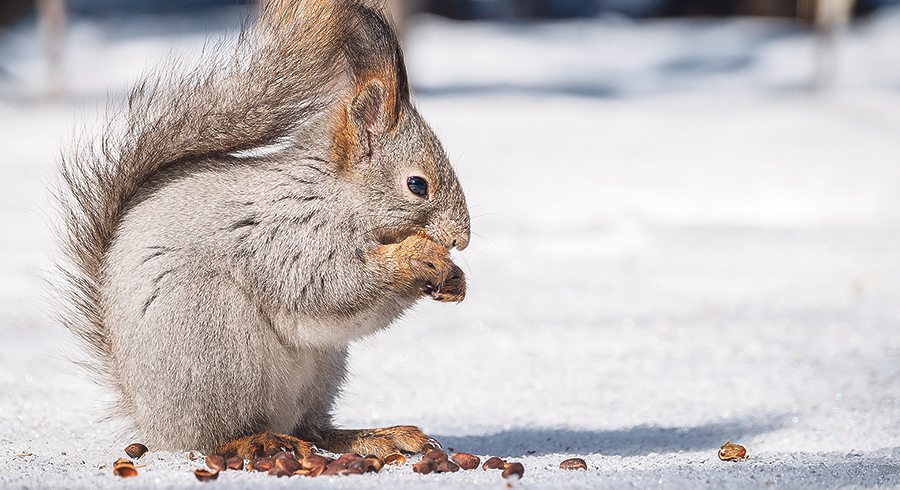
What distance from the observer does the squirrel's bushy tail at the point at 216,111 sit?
63.6 inches

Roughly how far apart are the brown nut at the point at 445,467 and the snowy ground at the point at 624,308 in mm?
55

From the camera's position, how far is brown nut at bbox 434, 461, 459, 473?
4.73 feet

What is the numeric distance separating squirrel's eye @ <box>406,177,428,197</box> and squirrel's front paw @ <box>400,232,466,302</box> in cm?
8

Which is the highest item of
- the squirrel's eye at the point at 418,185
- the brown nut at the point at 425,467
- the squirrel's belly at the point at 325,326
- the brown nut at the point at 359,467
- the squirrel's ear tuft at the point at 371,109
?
the squirrel's ear tuft at the point at 371,109

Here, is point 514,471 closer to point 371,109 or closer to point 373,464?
point 373,464

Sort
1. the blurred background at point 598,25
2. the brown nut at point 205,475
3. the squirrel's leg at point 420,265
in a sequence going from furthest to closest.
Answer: the blurred background at point 598,25 < the squirrel's leg at point 420,265 < the brown nut at point 205,475

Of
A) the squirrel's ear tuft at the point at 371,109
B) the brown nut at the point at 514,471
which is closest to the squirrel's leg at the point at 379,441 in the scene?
the brown nut at the point at 514,471

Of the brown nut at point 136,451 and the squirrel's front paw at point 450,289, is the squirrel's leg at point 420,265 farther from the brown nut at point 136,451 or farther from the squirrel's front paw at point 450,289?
the brown nut at point 136,451

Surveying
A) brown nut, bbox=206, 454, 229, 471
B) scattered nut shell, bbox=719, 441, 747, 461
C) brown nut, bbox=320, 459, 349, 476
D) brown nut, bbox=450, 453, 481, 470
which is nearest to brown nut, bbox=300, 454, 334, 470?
brown nut, bbox=320, 459, 349, 476

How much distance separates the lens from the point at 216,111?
1.62 meters

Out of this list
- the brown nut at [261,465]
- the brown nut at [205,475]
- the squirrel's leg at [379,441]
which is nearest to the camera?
the brown nut at [205,475]

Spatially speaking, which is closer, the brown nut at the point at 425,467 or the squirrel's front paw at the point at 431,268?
the brown nut at the point at 425,467

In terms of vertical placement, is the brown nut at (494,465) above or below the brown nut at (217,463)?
Answer: above

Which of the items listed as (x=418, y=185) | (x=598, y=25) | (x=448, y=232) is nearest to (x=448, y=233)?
(x=448, y=232)
